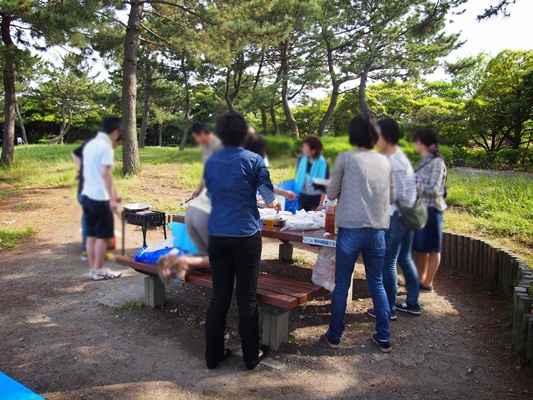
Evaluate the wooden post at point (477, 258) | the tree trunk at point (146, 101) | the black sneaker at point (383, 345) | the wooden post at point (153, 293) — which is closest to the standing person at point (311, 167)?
the tree trunk at point (146, 101)

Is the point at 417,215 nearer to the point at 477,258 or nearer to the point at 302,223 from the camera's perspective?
the point at 302,223

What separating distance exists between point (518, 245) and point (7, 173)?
8.54 m

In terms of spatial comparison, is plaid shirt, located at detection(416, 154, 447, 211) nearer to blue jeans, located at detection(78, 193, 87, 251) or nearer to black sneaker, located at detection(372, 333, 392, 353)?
blue jeans, located at detection(78, 193, 87, 251)

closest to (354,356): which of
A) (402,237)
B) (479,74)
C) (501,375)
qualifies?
(501,375)

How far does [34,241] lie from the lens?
11.1 metres

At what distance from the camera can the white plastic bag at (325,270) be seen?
5984 millimetres

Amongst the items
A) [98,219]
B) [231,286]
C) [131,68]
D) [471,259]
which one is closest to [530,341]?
[471,259]

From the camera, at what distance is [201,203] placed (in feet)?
5.96

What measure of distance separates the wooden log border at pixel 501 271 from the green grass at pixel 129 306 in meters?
4.59

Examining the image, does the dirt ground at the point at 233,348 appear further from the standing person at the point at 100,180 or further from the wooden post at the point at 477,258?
the standing person at the point at 100,180

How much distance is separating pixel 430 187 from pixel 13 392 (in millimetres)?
4536

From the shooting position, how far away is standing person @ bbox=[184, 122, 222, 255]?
1726mm

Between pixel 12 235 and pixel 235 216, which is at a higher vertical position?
pixel 235 216

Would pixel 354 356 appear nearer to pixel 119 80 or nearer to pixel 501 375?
pixel 501 375
